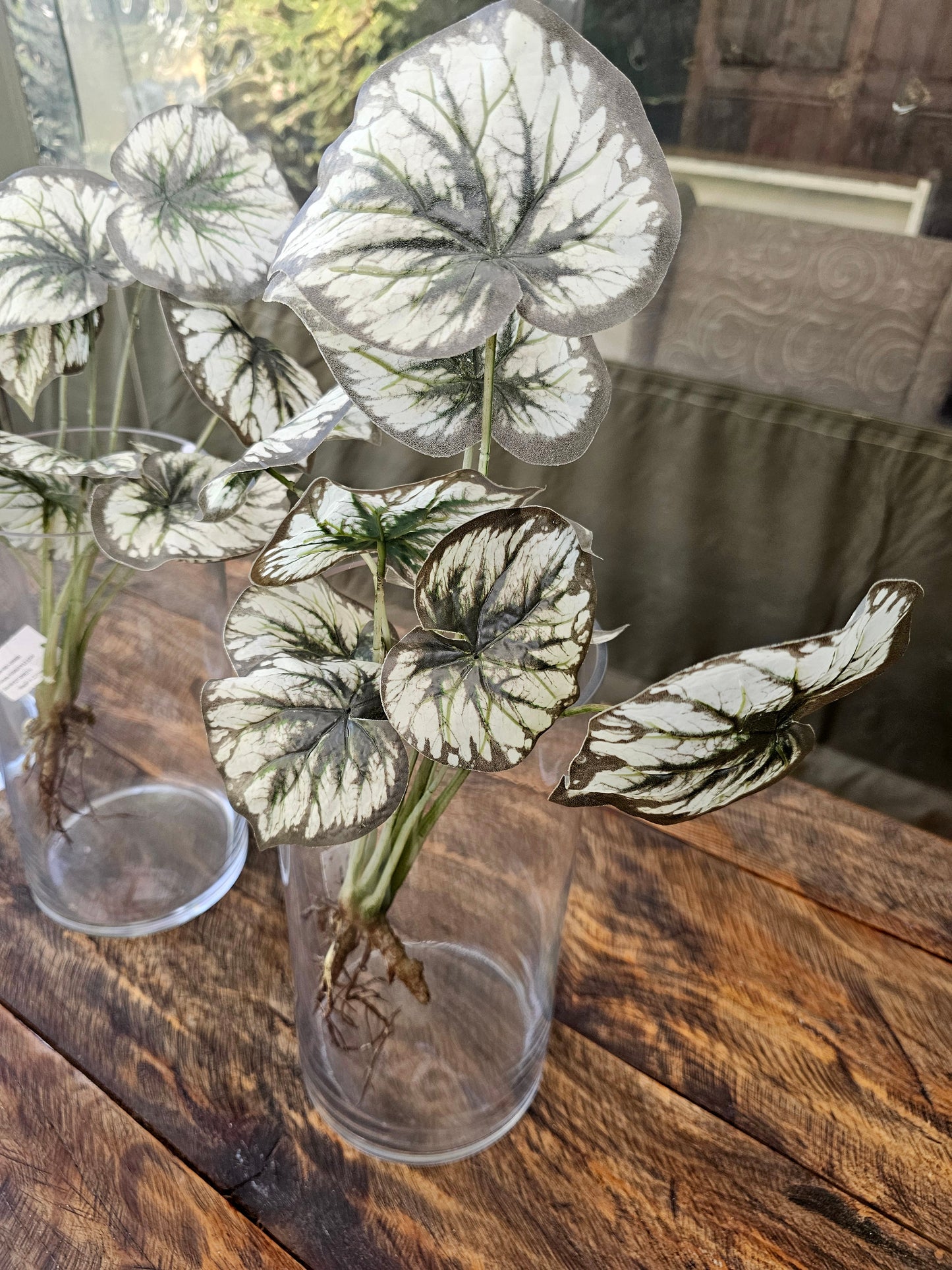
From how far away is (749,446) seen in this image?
863 mm

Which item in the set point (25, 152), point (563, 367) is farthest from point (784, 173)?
point (25, 152)

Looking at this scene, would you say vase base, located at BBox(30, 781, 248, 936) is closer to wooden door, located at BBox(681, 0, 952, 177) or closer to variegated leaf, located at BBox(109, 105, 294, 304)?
variegated leaf, located at BBox(109, 105, 294, 304)

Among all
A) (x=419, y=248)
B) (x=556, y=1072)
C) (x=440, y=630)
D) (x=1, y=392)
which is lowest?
(x=556, y=1072)

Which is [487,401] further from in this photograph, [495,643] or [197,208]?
[197,208]

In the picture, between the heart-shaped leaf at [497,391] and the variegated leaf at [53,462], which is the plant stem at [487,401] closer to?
the heart-shaped leaf at [497,391]

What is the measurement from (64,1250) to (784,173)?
0.96m

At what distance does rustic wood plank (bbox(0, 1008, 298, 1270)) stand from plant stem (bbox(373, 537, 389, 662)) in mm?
300

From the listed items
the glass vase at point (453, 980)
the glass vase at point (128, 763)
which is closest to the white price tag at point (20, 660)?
the glass vase at point (128, 763)

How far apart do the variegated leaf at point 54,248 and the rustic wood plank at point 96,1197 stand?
413 mm

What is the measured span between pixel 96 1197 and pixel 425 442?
0.41 meters

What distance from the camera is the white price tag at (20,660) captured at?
21.2 inches

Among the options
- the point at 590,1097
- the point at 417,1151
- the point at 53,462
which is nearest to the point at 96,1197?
the point at 417,1151

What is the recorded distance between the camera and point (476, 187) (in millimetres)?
267

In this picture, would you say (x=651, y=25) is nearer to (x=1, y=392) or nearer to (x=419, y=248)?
(x=419, y=248)
